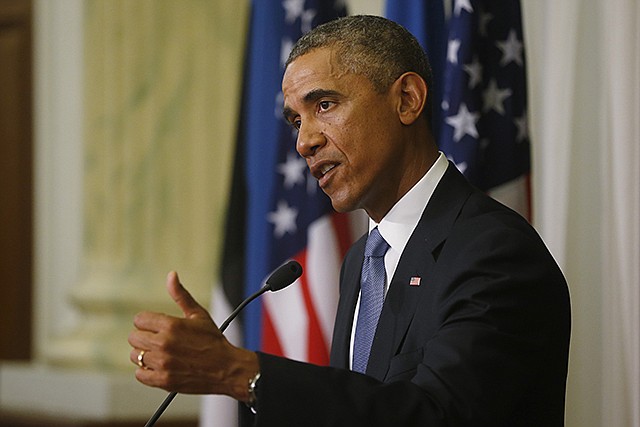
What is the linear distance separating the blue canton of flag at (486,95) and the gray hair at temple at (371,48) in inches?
37.7

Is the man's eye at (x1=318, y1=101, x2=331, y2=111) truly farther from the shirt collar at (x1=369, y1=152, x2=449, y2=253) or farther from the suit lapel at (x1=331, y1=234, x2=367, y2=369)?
the suit lapel at (x1=331, y1=234, x2=367, y2=369)

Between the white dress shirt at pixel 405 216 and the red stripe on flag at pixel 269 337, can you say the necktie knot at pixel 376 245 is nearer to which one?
the white dress shirt at pixel 405 216

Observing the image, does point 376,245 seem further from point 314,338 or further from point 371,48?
point 314,338

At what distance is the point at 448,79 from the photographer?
11.9 feet

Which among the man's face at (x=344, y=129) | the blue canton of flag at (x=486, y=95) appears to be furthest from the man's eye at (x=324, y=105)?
the blue canton of flag at (x=486, y=95)

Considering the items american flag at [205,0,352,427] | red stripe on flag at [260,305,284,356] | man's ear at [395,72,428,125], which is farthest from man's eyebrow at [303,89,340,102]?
red stripe on flag at [260,305,284,356]

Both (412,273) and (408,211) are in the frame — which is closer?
(412,273)

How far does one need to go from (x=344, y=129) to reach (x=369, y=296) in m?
0.39

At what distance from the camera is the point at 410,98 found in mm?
2564

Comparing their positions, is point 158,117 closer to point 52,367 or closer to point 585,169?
point 52,367

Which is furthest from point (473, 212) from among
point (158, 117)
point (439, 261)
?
point (158, 117)

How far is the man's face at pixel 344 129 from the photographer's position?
8.16 ft

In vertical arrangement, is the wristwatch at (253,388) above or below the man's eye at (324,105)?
below

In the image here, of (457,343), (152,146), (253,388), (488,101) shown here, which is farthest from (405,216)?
(152,146)
